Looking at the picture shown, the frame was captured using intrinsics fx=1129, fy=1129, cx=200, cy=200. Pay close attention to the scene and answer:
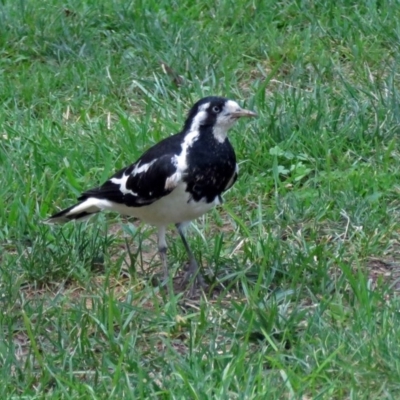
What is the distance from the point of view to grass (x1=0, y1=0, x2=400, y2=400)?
170 inches

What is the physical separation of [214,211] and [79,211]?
88cm

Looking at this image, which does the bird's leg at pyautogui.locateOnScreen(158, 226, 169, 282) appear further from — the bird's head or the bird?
the bird's head

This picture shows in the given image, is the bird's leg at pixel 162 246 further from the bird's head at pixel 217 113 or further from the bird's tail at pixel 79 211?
the bird's head at pixel 217 113

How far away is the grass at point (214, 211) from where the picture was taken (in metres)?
4.32

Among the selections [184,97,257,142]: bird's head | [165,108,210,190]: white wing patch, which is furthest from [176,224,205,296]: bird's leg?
[184,97,257,142]: bird's head

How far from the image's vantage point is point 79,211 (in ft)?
17.7

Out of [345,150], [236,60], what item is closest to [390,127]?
[345,150]

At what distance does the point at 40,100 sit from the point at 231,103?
2.26m

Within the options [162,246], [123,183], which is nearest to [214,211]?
[162,246]

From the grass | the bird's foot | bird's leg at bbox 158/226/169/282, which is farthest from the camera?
bird's leg at bbox 158/226/169/282

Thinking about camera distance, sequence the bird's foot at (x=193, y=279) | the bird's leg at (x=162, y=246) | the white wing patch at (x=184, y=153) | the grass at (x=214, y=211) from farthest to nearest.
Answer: the bird's leg at (x=162, y=246)
the bird's foot at (x=193, y=279)
the white wing patch at (x=184, y=153)
the grass at (x=214, y=211)

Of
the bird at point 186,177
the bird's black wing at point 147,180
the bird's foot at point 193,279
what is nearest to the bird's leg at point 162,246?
the bird at point 186,177

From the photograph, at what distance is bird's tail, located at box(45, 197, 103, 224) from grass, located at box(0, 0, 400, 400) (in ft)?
0.35

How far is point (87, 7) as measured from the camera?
26.5ft
